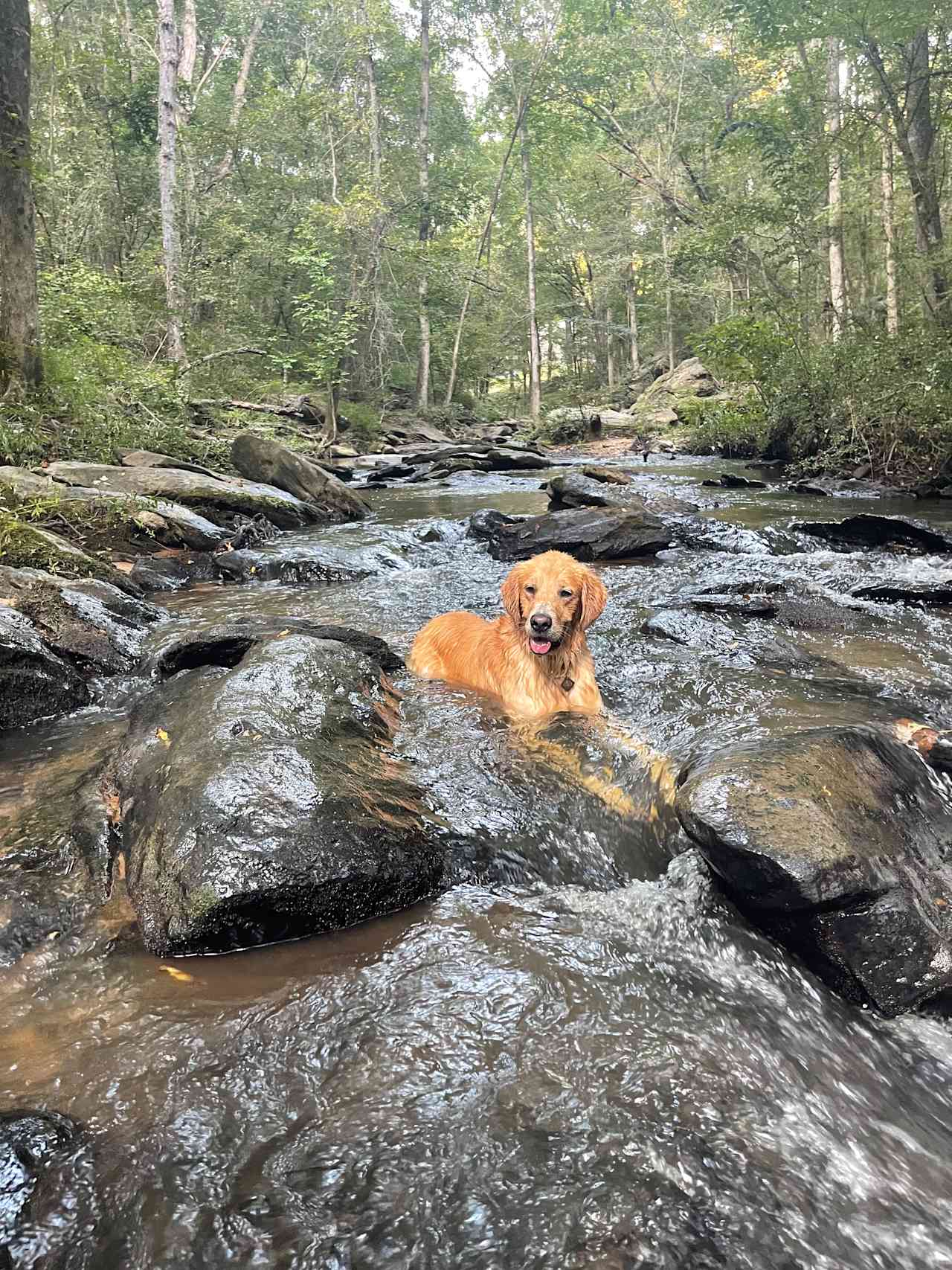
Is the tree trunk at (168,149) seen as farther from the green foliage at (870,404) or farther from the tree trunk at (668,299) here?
the tree trunk at (668,299)

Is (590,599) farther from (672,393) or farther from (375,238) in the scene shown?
(672,393)

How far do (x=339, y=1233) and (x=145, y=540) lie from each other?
8997 millimetres

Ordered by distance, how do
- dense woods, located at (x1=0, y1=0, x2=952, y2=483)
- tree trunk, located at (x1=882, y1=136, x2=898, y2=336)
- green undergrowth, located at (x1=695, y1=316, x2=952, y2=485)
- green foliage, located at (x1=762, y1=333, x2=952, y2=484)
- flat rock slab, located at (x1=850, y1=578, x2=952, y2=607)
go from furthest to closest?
tree trunk, located at (x1=882, y1=136, x2=898, y2=336) → dense woods, located at (x1=0, y1=0, x2=952, y2=483) → green undergrowth, located at (x1=695, y1=316, x2=952, y2=485) → green foliage, located at (x1=762, y1=333, x2=952, y2=484) → flat rock slab, located at (x1=850, y1=578, x2=952, y2=607)

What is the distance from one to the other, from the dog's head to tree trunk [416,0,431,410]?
3068 cm

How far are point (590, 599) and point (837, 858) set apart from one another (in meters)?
2.94

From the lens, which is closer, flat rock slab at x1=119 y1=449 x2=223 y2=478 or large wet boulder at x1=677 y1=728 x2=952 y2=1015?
large wet boulder at x1=677 y1=728 x2=952 y2=1015

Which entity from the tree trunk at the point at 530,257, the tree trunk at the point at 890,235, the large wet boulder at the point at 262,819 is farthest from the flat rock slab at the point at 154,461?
the tree trunk at the point at 530,257

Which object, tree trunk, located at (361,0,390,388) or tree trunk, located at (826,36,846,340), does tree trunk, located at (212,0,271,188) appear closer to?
tree trunk, located at (361,0,390,388)

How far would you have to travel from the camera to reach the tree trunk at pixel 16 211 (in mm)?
9953

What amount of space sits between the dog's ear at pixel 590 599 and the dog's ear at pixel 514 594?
A: 461 mm

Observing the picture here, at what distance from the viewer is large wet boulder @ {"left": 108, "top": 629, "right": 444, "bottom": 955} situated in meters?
2.72

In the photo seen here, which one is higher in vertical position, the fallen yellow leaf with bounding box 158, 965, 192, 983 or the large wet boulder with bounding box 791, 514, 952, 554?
the large wet boulder with bounding box 791, 514, 952, 554

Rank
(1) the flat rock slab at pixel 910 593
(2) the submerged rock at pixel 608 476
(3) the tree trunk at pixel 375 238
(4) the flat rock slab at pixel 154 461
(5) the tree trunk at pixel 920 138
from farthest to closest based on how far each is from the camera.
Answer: (3) the tree trunk at pixel 375 238
(2) the submerged rock at pixel 608 476
(5) the tree trunk at pixel 920 138
(4) the flat rock slab at pixel 154 461
(1) the flat rock slab at pixel 910 593

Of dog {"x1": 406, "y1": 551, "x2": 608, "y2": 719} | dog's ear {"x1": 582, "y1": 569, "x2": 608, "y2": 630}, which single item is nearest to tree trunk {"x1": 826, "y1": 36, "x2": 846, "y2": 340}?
dog's ear {"x1": 582, "y1": 569, "x2": 608, "y2": 630}
